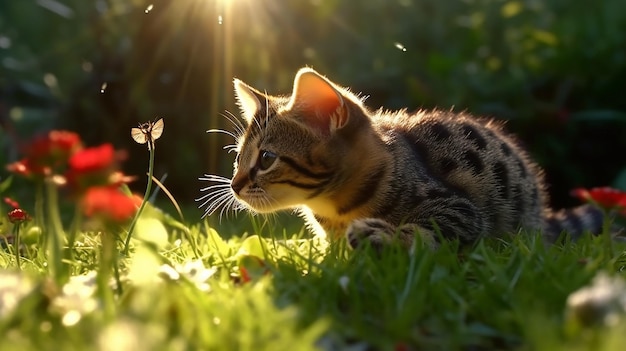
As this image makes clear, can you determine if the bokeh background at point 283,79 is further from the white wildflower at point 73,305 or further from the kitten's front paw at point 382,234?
the white wildflower at point 73,305

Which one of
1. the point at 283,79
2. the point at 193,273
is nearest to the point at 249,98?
the point at 193,273

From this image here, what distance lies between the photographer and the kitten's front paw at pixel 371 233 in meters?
2.26

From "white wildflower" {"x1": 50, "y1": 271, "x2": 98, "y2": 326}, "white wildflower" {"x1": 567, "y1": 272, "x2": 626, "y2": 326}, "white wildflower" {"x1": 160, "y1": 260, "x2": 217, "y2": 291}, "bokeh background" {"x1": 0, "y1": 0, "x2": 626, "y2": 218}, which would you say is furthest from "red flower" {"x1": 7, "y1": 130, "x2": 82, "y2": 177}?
"bokeh background" {"x1": 0, "y1": 0, "x2": 626, "y2": 218}

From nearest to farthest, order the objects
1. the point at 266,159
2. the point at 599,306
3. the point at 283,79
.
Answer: the point at 599,306 → the point at 266,159 → the point at 283,79

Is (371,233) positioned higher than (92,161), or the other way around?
(92,161)

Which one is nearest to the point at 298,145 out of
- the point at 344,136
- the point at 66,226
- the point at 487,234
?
the point at 344,136

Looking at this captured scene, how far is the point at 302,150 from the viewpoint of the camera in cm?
269

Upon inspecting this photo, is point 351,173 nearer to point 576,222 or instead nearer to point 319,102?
point 319,102

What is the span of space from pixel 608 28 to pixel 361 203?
4.02 meters

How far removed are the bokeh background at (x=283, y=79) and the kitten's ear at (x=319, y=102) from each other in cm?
233

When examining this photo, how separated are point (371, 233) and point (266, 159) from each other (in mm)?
602

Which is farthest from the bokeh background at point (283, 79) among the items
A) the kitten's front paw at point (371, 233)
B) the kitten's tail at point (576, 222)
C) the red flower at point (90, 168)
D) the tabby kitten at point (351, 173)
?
the red flower at point (90, 168)

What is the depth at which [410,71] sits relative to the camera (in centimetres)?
579

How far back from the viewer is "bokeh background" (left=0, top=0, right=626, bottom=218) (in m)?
5.25
